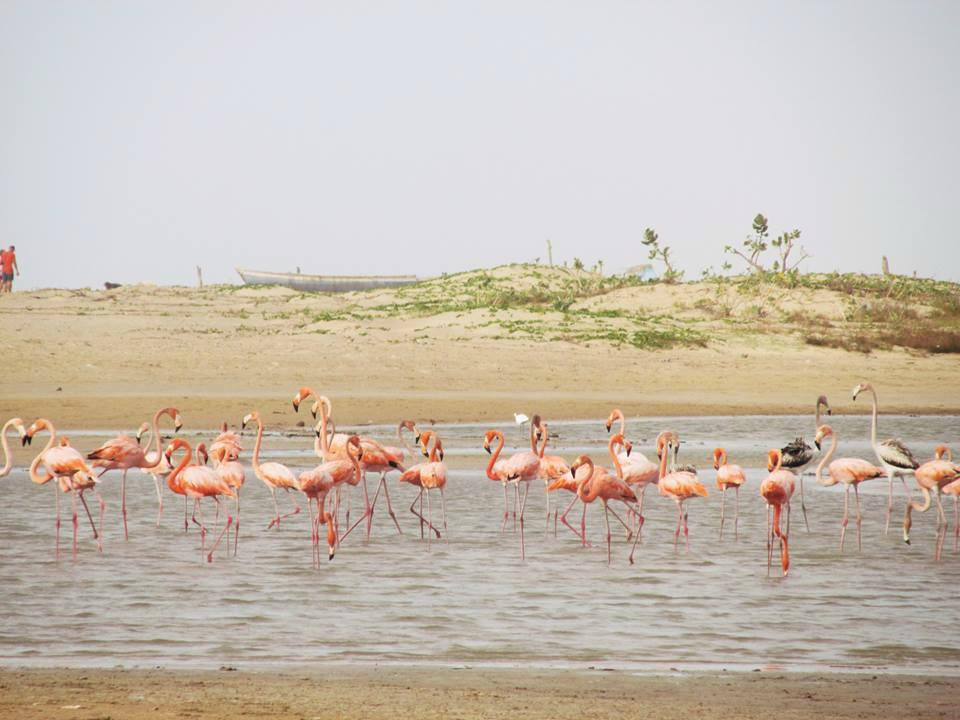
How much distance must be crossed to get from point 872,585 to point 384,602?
3892 mm

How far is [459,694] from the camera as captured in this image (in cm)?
653

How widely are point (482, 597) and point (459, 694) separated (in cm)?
301

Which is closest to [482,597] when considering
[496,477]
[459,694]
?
[459,694]

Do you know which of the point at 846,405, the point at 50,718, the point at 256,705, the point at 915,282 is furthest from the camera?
the point at 915,282

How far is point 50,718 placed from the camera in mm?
5730

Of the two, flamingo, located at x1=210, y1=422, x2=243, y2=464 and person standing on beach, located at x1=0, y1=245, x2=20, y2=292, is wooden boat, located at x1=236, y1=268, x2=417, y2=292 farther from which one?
flamingo, located at x1=210, y1=422, x2=243, y2=464

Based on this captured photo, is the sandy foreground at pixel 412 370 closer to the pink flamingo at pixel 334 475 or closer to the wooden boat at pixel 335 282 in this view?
the pink flamingo at pixel 334 475

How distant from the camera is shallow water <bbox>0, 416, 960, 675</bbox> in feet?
25.5

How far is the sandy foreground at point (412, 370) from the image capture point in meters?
23.8

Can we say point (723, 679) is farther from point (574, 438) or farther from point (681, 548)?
point (574, 438)

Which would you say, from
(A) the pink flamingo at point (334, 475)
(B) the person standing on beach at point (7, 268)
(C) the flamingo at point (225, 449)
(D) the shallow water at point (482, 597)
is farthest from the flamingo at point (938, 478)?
(B) the person standing on beach at point (7, 268)

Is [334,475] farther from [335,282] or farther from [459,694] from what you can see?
[335,282]

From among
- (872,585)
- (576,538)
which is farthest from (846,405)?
(872,585)

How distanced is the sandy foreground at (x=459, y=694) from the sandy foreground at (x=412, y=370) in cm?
1510
